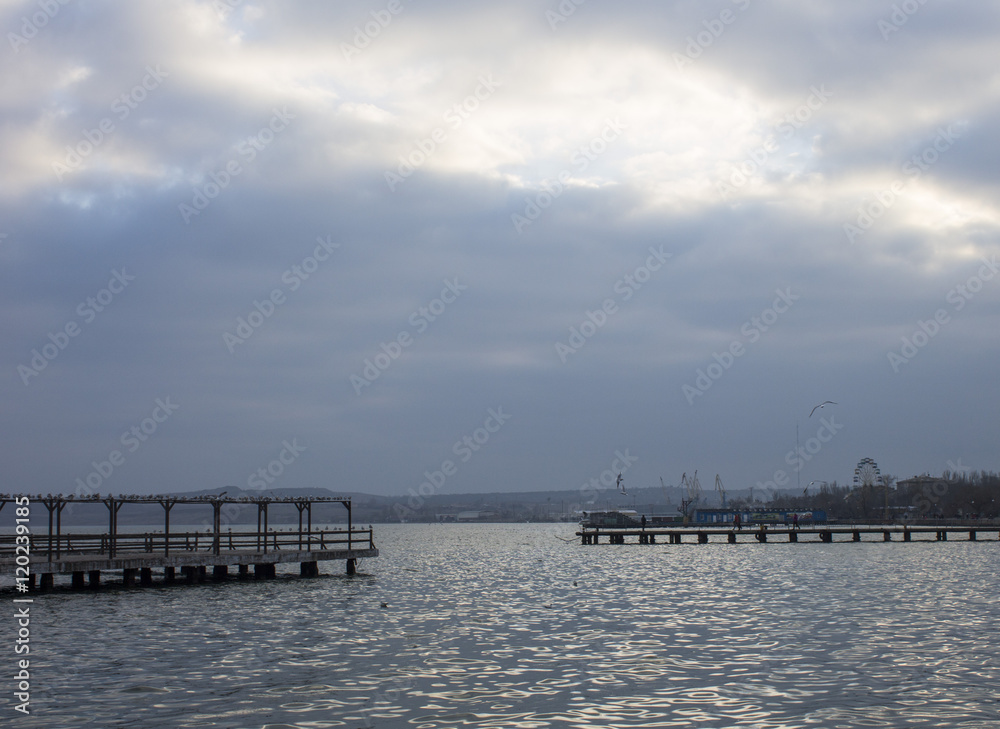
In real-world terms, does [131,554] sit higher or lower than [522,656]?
higher

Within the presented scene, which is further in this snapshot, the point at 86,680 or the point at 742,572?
the point at 742,572

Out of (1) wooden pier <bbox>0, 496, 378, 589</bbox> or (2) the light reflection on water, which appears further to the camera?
(1) wooden pier <bbox>0, 496, 378, 589</bbox>

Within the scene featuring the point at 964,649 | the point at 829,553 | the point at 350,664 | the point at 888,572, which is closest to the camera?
the point at 350,664

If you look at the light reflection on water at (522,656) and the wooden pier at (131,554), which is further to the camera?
the wooden pier at (131,554)

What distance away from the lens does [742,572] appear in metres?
61.2

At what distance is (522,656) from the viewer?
26.6m

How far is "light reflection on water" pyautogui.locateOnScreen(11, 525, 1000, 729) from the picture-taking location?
64.0 feet

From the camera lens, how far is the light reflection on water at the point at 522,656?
19.5 meters

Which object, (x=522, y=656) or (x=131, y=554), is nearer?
(x=522, y=656)

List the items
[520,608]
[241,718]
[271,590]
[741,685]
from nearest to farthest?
[241,718]
[741,685]
[520,608]
[271,590]

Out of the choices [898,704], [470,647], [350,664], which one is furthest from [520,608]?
[898,704]

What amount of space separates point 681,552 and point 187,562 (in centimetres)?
5445

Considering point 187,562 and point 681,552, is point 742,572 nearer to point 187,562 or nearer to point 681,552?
point 681,552

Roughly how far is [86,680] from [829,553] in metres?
73.8
